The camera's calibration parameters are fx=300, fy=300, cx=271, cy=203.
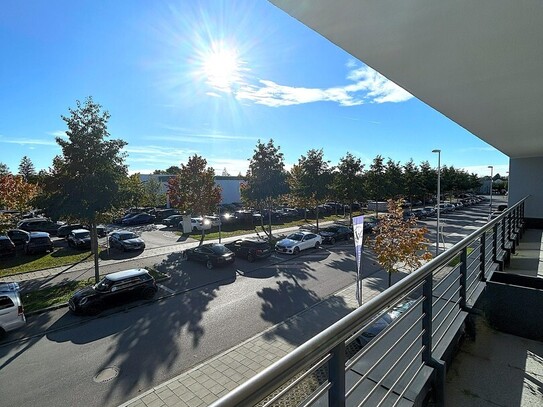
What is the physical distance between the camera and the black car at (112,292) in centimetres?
1081

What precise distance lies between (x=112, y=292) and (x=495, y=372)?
38.3 feet

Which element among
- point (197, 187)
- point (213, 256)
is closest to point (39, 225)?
point (197, 187)

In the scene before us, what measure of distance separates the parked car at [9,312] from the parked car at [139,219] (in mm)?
25852

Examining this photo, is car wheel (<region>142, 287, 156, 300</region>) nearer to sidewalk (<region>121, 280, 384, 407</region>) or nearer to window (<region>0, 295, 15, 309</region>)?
window (<region>0, 295, 15, 309</region>)

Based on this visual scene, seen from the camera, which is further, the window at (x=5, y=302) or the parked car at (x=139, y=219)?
the parked car at (x=139, y=219)

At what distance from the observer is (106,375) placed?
746cm

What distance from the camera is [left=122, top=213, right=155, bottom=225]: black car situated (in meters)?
34.4

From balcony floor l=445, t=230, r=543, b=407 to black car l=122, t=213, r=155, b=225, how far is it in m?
36.2

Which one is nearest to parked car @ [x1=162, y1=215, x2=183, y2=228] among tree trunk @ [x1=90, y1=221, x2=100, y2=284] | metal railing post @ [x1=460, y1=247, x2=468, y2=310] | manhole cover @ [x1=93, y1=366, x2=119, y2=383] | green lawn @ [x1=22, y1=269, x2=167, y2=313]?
green lawn @ [x1=22, y1=269, x2=167, y2=313]

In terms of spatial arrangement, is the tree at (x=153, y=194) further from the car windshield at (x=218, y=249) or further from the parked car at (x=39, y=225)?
the car windshield at (x=218, y=249)

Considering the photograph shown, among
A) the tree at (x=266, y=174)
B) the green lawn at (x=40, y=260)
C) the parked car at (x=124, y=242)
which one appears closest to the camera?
the green lawn at (x=40, y=260)

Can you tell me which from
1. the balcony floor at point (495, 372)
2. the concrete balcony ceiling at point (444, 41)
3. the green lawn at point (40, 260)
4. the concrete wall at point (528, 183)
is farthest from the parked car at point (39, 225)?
the concrete wall at point (528, 183)

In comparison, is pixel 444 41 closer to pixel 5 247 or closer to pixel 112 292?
pixel 112 292

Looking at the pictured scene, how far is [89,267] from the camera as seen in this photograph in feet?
57.3
